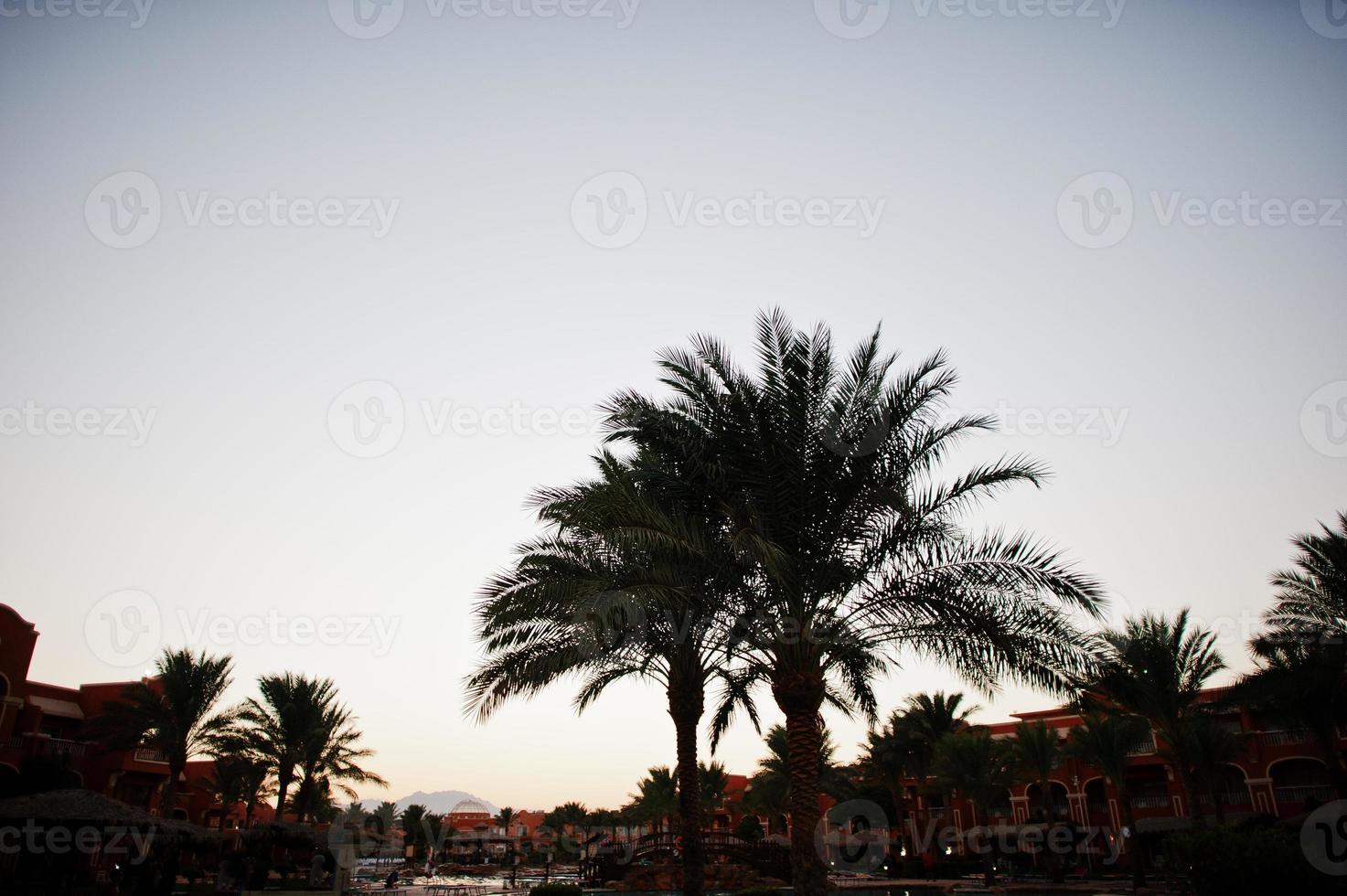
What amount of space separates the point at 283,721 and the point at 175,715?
3.92m

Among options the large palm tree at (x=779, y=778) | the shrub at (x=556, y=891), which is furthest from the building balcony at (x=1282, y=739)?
the shrub at (x=556, y=891)

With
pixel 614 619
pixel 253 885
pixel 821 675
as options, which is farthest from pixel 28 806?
pixel 821 675

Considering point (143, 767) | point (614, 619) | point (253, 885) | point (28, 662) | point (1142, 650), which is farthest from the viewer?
point (143, 767)

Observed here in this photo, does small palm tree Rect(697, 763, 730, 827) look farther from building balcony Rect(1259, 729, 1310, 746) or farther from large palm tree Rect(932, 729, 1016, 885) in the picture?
building balcony Rect(1259, 729, 1310, 746)

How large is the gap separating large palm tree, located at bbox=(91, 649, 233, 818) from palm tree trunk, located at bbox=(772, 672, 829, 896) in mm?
27226

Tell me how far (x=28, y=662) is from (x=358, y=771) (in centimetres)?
1533

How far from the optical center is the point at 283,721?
33438 millimetres

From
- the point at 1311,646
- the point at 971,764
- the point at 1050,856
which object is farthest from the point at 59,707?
the point at 1311,646

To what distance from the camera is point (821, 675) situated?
13180mm

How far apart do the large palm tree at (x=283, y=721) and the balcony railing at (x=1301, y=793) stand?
144ft

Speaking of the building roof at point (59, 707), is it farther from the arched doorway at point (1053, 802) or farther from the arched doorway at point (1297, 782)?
the arched doorway at point (1297, 782)

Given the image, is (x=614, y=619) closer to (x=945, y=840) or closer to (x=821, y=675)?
(x=821, y=675)

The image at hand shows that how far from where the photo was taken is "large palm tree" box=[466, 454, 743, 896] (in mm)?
12211

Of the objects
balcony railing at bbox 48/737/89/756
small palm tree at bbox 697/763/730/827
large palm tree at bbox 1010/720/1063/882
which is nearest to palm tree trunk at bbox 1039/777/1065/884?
large palm tree at bbox 1010/720/1063/882
